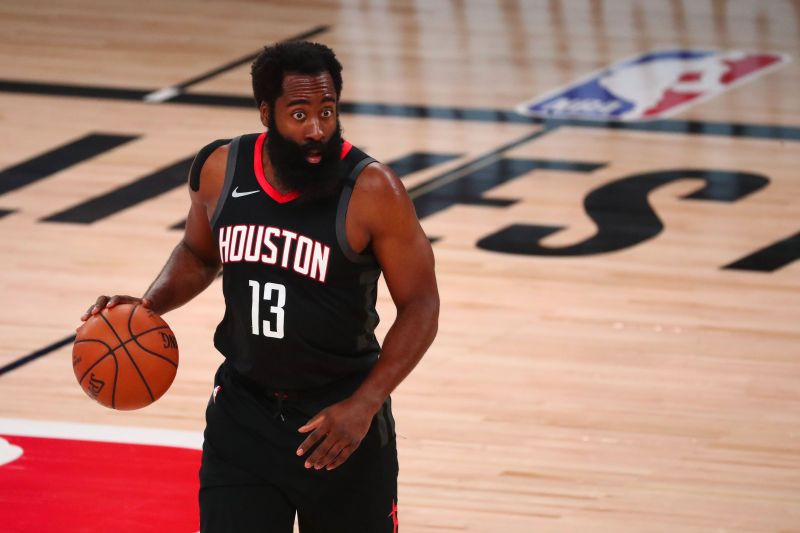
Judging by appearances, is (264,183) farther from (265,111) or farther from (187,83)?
(187,83)

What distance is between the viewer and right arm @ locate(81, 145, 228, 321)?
3.76 metres

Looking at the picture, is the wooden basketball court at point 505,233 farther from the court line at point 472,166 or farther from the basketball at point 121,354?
the basketball at point 121,354

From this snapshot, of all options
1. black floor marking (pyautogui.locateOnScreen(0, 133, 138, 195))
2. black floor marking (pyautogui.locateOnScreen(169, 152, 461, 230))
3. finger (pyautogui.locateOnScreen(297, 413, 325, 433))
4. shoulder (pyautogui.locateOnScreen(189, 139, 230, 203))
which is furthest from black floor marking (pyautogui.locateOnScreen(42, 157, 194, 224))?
finger (pyautogui.locateOnScreen(297, 413, 325, 433))

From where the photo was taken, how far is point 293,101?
3.45 meters

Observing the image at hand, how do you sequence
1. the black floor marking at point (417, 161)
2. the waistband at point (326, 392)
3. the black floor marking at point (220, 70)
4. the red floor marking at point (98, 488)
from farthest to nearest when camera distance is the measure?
the black floor marking at point (220, 70) < the black floor marking at point (417, 161) < the red floor marking at point (98, 488) < the waistband at point (326, 392)

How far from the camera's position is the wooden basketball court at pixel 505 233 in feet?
17.9

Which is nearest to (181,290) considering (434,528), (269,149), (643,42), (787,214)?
(269,149)

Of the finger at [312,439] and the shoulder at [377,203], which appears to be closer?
the finger at [312,439]

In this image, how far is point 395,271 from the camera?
3.52 m

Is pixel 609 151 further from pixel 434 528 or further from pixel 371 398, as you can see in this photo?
pixel 371 398

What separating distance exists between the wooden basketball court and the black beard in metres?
1.71

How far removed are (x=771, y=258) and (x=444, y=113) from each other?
9.23 ft

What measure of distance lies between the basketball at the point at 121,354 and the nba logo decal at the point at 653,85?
6273 millimetres

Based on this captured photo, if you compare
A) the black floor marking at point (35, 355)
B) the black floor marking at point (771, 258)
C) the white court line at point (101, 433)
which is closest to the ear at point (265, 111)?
the white court line at point (101, 433)
